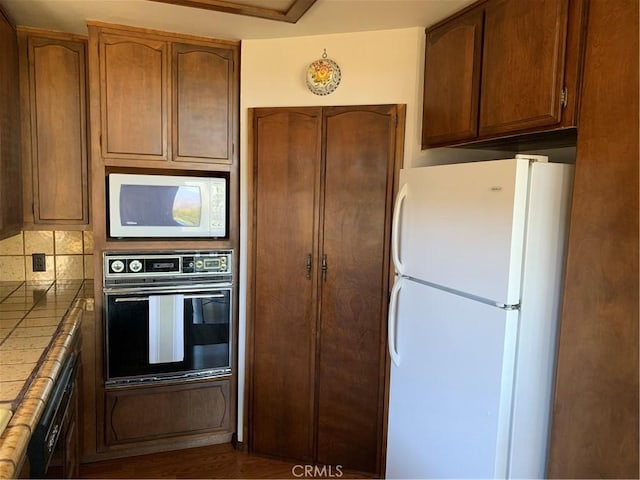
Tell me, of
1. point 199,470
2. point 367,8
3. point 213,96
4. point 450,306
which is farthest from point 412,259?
point 199,470

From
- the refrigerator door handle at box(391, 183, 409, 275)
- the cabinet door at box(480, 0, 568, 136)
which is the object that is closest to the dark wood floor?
the refrigerator door handle at box(391, 183, 409, 275)

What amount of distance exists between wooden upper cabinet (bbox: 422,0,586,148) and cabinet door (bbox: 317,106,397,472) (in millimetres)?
303

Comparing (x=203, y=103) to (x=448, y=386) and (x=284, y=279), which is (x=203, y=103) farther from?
(x=448, y=386)

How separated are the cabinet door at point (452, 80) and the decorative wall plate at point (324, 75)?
0.45m

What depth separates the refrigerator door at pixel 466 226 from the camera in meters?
1.53

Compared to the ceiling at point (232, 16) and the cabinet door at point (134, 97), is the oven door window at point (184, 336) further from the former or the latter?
the ceiling at point (232, 16)

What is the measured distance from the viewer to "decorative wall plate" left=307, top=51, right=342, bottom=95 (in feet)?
7.62

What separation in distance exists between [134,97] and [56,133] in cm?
48

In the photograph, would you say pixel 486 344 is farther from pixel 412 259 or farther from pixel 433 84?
pixel 433 84

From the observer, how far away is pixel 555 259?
158 centimetres

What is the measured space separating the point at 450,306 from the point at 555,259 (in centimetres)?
41

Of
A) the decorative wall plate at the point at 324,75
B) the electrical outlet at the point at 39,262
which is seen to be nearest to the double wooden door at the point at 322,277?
the decorative wall plate at the point at 324,75

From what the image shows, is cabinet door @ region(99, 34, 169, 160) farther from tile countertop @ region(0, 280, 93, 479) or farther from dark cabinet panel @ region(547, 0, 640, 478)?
dark cabinet panel @ region(547, 0, 640, 478)

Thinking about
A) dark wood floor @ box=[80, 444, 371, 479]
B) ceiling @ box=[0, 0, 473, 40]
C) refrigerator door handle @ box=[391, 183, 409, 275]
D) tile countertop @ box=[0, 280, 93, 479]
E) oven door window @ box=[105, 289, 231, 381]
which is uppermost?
ceiling @ box=[0, 0, 473, 40]
